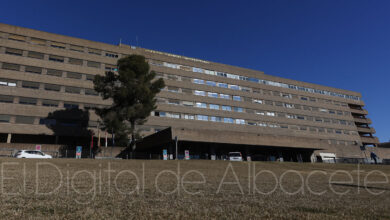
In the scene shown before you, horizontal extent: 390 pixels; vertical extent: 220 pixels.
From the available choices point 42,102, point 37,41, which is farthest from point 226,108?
point 37,41

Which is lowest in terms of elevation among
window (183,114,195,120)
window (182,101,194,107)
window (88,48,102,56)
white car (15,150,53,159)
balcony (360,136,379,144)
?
white car (15,150,53,159)

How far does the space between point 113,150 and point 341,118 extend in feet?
221

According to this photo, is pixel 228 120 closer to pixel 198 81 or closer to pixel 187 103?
pixel 187 103

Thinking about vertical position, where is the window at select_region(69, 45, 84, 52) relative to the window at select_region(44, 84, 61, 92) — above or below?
above

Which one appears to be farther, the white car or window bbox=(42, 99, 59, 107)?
window bbox=(42, 99, 59, 107)

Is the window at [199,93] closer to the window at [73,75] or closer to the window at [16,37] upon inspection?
the window at [73,75]

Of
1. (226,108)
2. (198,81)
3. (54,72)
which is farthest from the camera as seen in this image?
(226,108)

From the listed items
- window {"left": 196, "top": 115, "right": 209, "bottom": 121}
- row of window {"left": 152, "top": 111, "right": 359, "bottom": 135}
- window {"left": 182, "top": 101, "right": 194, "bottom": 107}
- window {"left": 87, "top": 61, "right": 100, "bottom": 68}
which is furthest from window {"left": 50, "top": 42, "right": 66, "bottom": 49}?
window {"left": 196, "top": 115, "right": 209, "bottom": 121}

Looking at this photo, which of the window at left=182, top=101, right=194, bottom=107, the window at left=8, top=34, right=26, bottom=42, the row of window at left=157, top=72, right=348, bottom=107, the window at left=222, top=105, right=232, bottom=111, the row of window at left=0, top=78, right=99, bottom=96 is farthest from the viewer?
the window at left=222, top=105, right=232, bottom=111

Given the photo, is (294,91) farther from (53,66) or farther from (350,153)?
(53,66)

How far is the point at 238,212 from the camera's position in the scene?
3986mm

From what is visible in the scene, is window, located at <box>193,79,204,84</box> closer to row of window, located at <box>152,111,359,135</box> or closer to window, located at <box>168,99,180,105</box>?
window, located at <box>168,99,180,105</box>

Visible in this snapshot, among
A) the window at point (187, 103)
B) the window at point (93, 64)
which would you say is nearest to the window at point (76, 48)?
the window at point (93, 64)

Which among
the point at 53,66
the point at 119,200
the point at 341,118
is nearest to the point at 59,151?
the point at 53,66
